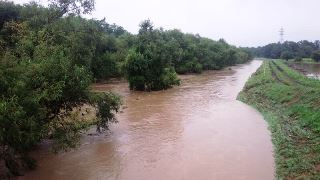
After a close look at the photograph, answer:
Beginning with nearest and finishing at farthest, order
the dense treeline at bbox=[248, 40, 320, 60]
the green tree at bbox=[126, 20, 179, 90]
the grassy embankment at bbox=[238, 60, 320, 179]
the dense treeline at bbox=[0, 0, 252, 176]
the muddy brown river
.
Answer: the dense treeline at bbox=[0, 0, 252, 176]
the grassy embankment at bbox=[238, 60, 320, 179]
the muddy brown river
the green tree at bbox=[126, 20, 179, 90]
the dense treeline at bbox=[248, 40, 320, 60]

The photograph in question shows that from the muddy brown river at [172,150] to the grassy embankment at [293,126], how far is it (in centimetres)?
58

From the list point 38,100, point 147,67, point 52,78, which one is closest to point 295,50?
point 147,67

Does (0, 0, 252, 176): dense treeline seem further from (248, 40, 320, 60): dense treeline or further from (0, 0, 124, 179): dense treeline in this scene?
(248, 40, 320, 60): dense treeline

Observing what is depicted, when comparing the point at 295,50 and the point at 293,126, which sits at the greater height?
the point at 295,50

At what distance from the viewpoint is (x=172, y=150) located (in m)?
17.2

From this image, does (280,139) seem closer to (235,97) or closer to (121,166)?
(121,166)

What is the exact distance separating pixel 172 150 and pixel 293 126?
24.3ft

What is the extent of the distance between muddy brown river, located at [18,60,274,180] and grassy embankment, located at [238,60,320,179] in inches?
22.8

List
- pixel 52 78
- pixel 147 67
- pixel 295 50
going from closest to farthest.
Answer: pixel 52 78, pixel 147 67, pixel 295 50

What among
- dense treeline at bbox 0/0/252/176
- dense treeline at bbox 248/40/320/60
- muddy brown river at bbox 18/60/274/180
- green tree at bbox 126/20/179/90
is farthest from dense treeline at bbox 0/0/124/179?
dense treeline at bbox 248/40/320/60

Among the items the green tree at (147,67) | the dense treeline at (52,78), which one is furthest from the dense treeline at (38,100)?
the green tree at (147,67)

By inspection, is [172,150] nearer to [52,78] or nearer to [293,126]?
[52,78]

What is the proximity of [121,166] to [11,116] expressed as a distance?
5.27 meters

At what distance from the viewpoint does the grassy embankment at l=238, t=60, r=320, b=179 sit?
13.9 m
